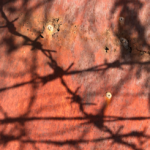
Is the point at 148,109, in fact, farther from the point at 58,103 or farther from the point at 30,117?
the point at 30,117

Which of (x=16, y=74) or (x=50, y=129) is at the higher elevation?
(x=16, y=74)

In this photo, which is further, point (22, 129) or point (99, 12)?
point (99, 12)

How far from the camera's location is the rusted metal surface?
4.95 ft

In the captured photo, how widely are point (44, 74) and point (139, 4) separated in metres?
1.29

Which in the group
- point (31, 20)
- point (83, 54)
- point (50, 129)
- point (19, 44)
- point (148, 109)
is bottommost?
point (50, 129)

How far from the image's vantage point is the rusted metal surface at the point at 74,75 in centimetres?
151

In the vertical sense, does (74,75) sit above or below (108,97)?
above

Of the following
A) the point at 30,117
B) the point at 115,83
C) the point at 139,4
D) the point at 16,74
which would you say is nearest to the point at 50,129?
the point at 30,117

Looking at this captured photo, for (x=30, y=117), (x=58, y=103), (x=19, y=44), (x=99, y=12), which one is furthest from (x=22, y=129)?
(x=99, y=12)

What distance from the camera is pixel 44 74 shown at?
154 cm

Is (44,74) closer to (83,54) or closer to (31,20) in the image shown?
(83,54)

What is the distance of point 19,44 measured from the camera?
1594 mm

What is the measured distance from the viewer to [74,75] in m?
1.55

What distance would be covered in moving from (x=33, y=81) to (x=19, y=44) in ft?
1.44
